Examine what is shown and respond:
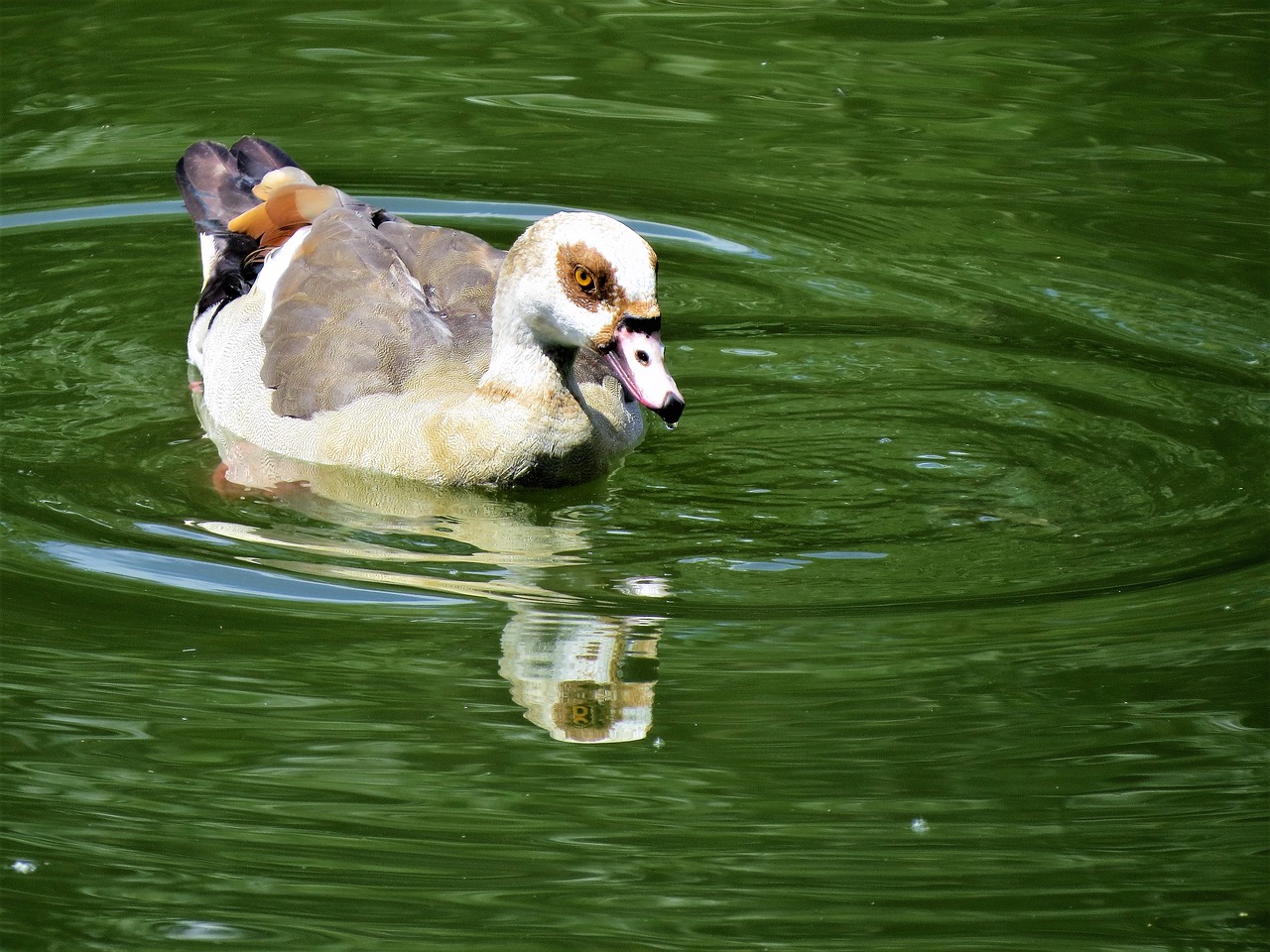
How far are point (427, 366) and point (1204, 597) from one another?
3159 mm

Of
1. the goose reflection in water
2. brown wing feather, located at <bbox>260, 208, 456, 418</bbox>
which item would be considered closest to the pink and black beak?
the goose reflection in water

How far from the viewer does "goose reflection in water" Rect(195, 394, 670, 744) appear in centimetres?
562

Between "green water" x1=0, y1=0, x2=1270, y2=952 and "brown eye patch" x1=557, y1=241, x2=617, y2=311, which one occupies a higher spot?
"brown eye patch" x1=557, y1=241, x2=617, y2=311

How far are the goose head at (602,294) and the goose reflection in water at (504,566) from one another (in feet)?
2.09

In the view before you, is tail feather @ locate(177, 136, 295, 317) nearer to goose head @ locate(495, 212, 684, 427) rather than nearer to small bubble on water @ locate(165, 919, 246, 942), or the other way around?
goose head @ locate(495, 212, 684, 427)

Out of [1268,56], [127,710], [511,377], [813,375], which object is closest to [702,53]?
[1268,56]

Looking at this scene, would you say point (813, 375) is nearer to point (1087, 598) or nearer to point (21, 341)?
point (1087, 598)

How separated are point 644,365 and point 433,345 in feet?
4.38

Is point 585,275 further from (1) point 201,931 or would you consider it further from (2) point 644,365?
(1) point 201,931

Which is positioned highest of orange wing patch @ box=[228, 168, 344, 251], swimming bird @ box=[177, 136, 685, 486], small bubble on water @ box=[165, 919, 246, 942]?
orange wing patch @ box=[228, 168, 344, 251]

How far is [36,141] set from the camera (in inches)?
430

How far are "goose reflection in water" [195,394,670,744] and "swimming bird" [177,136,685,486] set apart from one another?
0.15 meters

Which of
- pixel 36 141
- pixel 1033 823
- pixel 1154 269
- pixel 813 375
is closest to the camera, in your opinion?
pixel 1033 823

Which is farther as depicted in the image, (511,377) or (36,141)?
(36,141)
